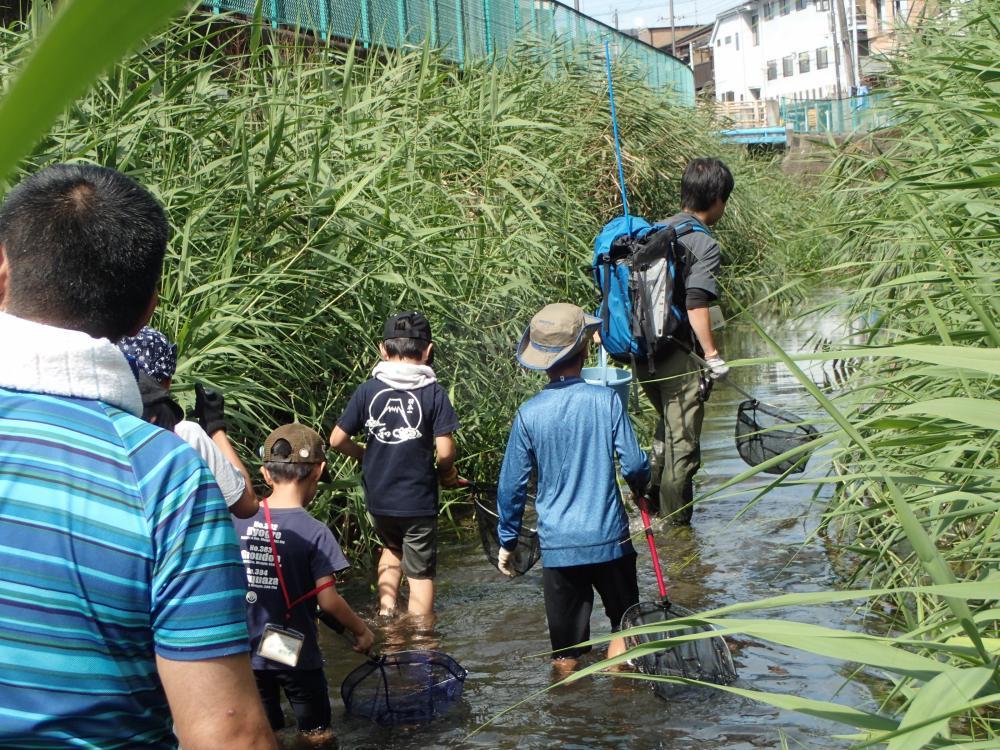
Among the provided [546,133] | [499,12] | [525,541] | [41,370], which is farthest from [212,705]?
[499,12]

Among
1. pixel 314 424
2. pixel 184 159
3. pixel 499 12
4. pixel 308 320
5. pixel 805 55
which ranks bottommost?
pixel 314 424

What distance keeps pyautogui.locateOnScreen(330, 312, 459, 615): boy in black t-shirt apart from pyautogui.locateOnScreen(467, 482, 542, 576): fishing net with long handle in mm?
380

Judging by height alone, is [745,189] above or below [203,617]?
above

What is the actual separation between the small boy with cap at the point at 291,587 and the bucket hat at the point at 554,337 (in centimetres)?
108

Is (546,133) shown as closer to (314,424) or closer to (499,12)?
(314,424)

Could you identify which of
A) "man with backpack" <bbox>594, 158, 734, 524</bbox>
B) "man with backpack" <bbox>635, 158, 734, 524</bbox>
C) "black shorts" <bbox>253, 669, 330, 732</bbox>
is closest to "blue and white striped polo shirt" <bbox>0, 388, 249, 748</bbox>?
"black shorts" <bbox>253, 669, 330, 732</bbox>

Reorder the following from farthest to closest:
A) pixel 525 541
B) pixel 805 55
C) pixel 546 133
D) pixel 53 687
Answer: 1. pixel 805 55
2. pixel 546 133
3. pixel 525 541
4. pixel 53 687

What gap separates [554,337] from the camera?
191 inches

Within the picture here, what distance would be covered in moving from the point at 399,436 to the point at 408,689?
145 centimetres

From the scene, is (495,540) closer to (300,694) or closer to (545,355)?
(545,355)

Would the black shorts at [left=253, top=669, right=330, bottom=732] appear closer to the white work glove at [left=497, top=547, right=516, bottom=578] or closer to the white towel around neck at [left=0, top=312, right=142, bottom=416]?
the white work glove at [left=497, top=547, right=516, bottom=578]

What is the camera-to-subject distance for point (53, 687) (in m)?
1.50

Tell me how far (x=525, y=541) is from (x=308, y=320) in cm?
161

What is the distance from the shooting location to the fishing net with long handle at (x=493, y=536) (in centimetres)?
562
